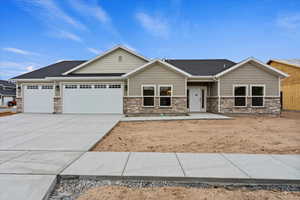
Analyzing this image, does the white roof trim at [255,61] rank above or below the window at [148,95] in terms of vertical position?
above

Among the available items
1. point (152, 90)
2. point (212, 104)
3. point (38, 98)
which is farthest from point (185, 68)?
point (38, 98)

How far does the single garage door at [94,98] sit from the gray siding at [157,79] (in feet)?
4.20

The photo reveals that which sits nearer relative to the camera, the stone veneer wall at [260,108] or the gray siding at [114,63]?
the stone veneer wall at [260,108]

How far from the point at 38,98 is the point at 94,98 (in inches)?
193

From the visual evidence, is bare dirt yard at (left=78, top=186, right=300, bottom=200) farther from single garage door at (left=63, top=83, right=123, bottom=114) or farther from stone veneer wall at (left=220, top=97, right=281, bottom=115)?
stone veneer wall at (left=220, top=97, right=281, bottom=115)

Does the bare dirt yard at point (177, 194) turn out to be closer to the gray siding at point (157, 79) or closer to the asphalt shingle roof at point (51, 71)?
the gray siding at point (157, 79)

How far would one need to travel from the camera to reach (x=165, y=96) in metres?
11.6

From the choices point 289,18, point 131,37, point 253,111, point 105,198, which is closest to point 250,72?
point 253,111

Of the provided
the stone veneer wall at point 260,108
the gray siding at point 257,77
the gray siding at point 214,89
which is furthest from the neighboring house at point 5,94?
the gray siding at point 257,77

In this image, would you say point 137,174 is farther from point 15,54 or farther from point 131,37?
point 15,54

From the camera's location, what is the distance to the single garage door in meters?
12.1

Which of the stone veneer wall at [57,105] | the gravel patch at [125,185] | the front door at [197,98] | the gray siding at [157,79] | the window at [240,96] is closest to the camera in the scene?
the gravel patch at [125,185]

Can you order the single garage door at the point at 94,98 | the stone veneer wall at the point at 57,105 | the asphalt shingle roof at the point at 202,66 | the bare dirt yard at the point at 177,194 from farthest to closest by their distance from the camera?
1. the asphalt shingle roof at the point at 202,66
2. the stone veneer wall at the point at 57,105
3. the single garage door at the point at 94,98
4. the bare dirt yard at the point at 177,194

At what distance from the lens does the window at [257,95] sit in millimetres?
11828
